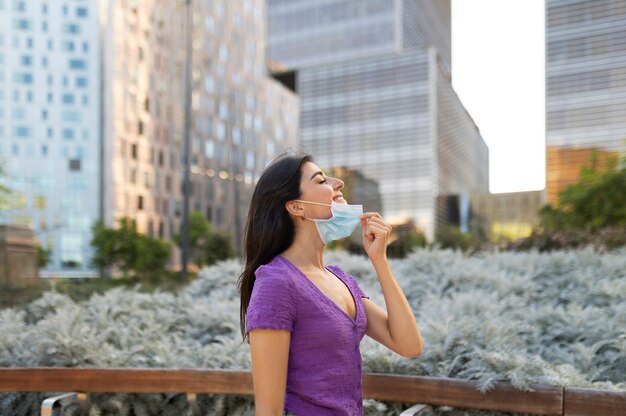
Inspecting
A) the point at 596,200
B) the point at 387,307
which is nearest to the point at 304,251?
the point at 387,307

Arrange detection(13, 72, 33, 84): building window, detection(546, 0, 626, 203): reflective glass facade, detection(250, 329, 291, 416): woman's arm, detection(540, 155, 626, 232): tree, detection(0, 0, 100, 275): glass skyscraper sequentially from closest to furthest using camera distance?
detection(250, 329, 291, 416): woman's arm → detection(540, 155, 626, 232): tree → detection(0, 0, 100, 275): glass skyscraper → detection(13, 72, 33, 84): building window → detection(546, 0, 626, 203): reflective glass facade

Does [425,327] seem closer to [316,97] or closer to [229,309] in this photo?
[229,309]

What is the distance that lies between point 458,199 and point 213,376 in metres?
109

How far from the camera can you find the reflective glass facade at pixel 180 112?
207 ft

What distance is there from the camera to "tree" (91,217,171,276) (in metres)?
36.8

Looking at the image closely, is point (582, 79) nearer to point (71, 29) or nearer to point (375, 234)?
point (71, 29)

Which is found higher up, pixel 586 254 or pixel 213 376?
pixel 586 254

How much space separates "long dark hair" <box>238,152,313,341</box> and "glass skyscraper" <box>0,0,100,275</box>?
6325 centimetres

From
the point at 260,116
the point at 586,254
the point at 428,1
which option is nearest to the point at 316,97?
the point at 260,116

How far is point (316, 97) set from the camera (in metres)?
116

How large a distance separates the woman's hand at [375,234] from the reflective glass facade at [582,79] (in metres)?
83.1

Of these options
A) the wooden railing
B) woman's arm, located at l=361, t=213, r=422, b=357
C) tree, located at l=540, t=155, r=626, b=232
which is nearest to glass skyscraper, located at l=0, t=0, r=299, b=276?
tree, located at l=540, t=155, r=626, b=232

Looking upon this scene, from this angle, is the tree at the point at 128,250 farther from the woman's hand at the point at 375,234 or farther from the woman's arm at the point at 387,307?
the woman's hand at the point at 375,234

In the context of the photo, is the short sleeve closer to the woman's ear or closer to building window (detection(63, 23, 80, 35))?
the woman's ear
